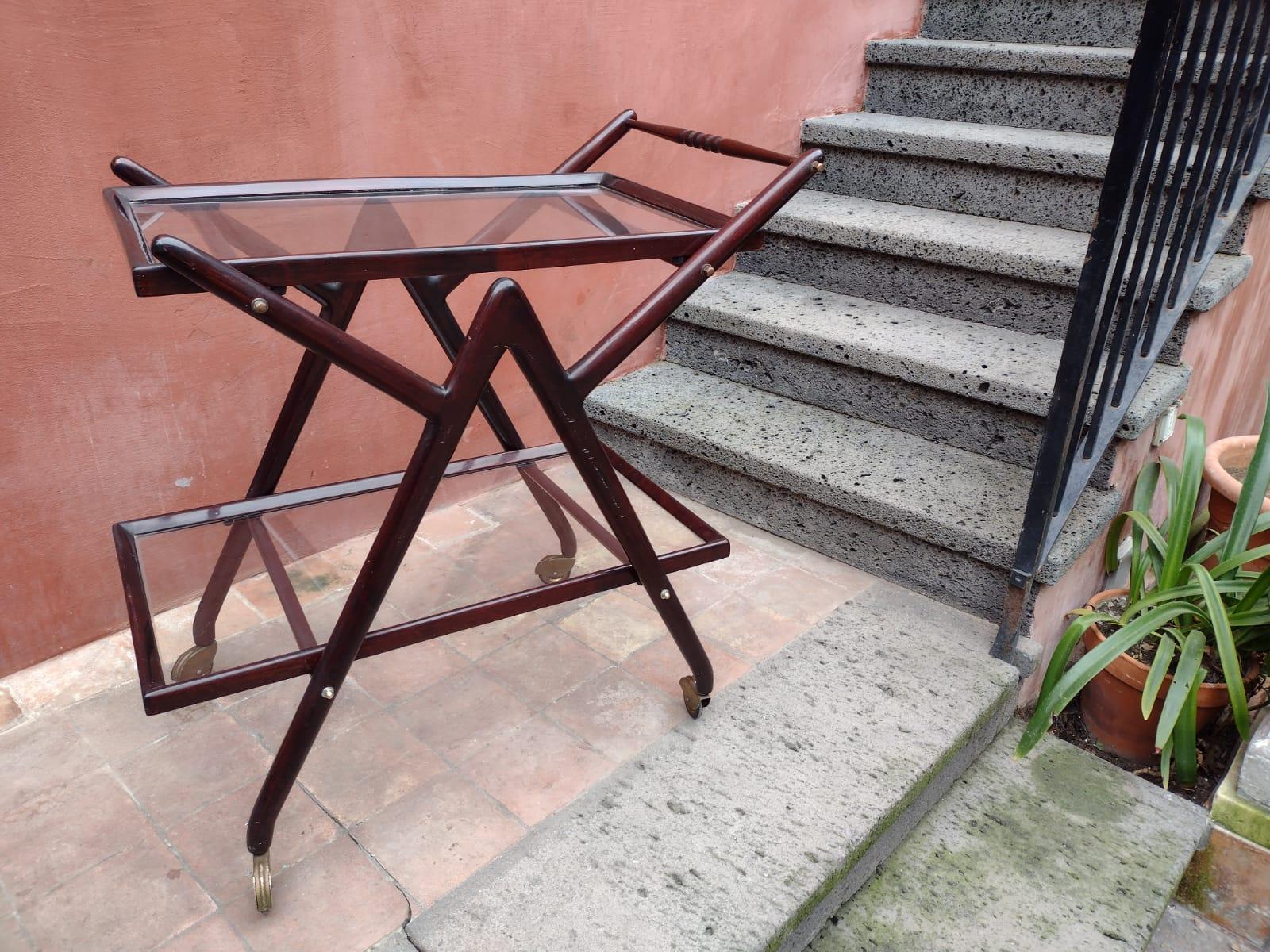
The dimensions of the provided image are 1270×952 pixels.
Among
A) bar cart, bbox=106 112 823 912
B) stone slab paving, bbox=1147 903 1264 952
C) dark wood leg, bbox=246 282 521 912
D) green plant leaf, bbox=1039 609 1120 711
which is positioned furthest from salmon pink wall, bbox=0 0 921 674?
stone slab paving, bbox=1147 903 1264 952

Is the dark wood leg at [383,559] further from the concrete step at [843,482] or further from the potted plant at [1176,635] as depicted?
the potted plant at [1176,635]

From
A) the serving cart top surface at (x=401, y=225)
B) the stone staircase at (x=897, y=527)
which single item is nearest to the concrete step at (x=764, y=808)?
the stone staircase at (x=897, y=527)

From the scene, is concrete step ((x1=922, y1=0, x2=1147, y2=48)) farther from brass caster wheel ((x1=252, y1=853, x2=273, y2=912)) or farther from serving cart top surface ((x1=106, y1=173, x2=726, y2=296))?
brass caster wheel ((x1=252, y1=853, x2=273, y2=912))

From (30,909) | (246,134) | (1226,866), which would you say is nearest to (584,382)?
(246,134)

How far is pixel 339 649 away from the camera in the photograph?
135 centimetres

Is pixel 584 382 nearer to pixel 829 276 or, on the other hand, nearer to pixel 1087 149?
pixel 829 276

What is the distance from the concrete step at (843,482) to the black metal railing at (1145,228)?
137 millimetres

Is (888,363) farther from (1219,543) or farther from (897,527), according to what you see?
(1219,543)

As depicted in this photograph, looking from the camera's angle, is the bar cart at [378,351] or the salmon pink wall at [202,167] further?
the salmon pink wall at [202,167]

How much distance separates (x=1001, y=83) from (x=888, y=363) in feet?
4.15

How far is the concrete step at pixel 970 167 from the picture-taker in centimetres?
262

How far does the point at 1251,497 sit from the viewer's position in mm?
2002

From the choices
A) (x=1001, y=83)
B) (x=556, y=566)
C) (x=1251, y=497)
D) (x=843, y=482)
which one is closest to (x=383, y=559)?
(x=556, y=566)

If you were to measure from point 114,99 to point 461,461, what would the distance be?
2.95 ft
